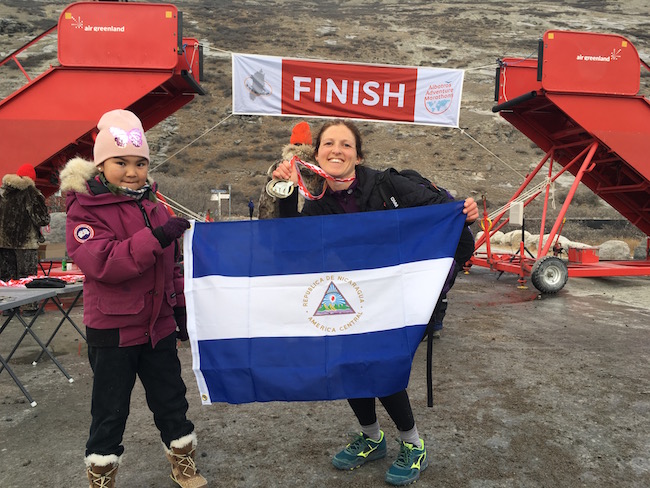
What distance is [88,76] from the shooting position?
7.94 m

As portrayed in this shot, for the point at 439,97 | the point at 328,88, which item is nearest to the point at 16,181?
the point at 328,88

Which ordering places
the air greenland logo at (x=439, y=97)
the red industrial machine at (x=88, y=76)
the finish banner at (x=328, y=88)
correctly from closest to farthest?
the red industrial machine at (x=88, y=76) → the finish banner at (x=328, y=88) → the air greenland logo at (x=439, y=97)

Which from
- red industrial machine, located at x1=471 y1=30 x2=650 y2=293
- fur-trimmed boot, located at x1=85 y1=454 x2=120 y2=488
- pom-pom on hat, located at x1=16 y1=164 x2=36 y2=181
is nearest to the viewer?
fur-trimmed boot, located at x1=85 y1=454 x2=120 y2=488

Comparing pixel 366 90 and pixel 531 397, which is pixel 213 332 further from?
pixel 366 90

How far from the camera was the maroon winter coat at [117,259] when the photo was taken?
260 centimetres

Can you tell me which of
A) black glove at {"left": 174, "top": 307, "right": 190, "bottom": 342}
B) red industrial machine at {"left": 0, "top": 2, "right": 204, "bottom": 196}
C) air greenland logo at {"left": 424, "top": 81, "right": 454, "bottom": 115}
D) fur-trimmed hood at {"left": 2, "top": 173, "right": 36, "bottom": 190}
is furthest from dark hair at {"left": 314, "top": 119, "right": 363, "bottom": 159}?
air greenland logo at {"left": 424, "top": 81, "right": 454, "bottom": 115}

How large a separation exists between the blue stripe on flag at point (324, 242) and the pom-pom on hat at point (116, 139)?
0.56 metres

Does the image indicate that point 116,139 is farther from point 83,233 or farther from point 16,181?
point 16,181

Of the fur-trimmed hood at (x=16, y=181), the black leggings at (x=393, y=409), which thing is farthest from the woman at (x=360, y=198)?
the fur-trimmed hood at (x=16, y=181)

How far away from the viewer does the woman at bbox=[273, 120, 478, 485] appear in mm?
3004

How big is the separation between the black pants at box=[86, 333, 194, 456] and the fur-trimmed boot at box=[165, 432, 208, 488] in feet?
Result: 0.14

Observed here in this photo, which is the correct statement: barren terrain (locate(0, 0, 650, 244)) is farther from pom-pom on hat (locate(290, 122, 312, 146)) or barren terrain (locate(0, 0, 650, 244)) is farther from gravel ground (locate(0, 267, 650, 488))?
pom-pom on hat (locate(290, 122, 312, 146))

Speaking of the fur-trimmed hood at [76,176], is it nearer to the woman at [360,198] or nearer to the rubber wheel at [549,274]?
the woman at [360,198]

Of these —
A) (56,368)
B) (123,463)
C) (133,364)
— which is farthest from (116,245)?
(56,368)
